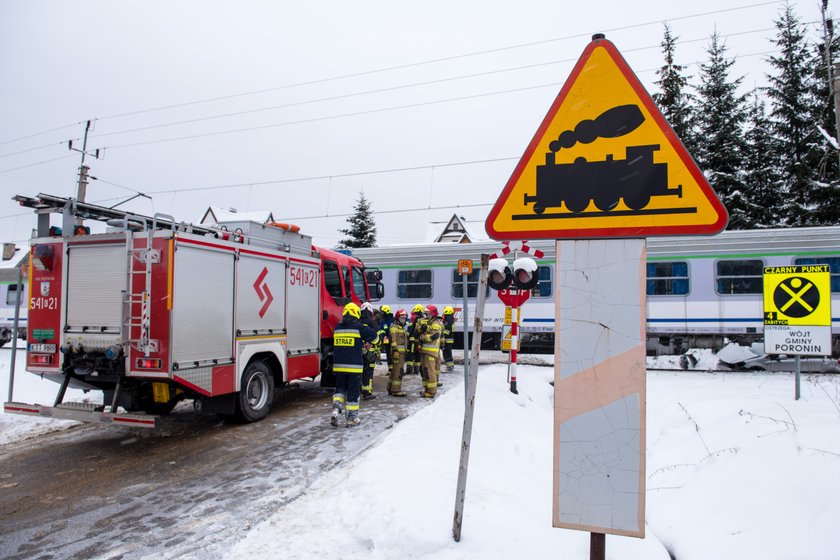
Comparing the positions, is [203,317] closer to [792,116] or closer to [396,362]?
[396,362]

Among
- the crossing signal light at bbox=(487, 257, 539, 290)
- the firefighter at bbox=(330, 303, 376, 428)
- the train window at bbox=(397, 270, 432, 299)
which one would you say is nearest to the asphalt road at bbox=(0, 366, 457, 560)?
the firefighter at bbox=(330, 303, 376, 428)

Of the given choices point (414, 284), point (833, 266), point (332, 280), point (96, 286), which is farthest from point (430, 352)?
point (833, 266)

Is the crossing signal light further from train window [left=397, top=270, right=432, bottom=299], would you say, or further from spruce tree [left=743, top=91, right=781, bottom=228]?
spruce tree [left=743, top=91, right=781, bottom=228]

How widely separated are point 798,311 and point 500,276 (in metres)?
6.29

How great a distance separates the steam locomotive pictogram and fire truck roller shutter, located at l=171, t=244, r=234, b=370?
16.2 ft

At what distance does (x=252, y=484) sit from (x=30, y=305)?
4103mm

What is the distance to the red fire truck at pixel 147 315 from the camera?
236 inches

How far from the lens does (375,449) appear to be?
5.52 metres

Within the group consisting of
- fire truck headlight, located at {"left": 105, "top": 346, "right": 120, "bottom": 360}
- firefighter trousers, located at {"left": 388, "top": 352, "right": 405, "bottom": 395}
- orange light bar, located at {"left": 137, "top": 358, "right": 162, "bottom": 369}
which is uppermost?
fire truck headlight, located at {"left": 105, "top": 346, "right": 120, "bottom": 360}

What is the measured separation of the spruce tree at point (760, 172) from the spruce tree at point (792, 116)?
10.7 inches

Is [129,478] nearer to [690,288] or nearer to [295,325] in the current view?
[295,325]

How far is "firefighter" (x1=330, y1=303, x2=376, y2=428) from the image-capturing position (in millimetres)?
7348

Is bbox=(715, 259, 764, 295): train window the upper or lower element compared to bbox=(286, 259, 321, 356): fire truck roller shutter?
upper

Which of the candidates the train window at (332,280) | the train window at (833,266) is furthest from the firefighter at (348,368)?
the train window at (833,266)
